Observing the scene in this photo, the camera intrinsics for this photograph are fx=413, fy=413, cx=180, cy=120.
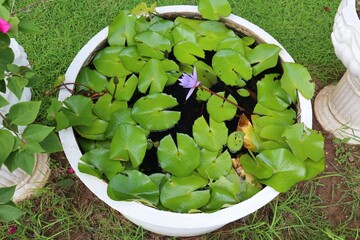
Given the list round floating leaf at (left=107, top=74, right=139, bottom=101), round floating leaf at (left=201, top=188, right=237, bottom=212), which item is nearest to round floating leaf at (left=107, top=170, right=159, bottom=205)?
round floating leaf at (left=201, top=188, right=237, bottom=212)

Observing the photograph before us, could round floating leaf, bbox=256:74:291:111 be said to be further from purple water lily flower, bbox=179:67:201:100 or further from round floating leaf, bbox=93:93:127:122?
round floating leaf, bbox=93:93:127:122

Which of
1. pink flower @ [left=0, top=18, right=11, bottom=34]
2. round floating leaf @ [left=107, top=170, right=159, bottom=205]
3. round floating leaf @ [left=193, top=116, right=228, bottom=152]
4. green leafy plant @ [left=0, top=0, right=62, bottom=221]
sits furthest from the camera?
round floating leaf @ [left=193, top=116, right=228, bottom=152]

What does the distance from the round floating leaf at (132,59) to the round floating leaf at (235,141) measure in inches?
12.5

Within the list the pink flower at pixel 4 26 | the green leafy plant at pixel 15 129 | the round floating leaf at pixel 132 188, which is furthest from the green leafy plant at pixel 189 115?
the pink flower at pixel 4 26

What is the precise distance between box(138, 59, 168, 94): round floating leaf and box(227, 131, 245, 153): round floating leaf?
223 millimetres

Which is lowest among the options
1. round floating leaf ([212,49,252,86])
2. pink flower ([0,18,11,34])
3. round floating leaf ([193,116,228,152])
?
round floating leaf ([193,116,228,152])

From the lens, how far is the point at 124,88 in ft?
3.69

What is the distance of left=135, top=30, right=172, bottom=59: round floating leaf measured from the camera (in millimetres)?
1126

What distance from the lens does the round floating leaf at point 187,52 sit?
1135mm

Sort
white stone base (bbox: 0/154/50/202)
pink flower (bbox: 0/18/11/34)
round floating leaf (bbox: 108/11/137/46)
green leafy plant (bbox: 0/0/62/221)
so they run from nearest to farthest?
1. pink flower (bbox: 0/18/11/34)
2. green leafy plant (bbox: 0/0/62/221)
3. round floating leaf (bbox: 108/11/137/46)
4. white stone base (bbox: 0/154/50/202)

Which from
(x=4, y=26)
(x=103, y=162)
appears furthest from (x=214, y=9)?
(x=4, y=26)

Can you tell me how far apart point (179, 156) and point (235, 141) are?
158mm

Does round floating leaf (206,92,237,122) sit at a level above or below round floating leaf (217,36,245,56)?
below

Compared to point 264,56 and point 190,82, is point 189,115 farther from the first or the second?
point 264,56
